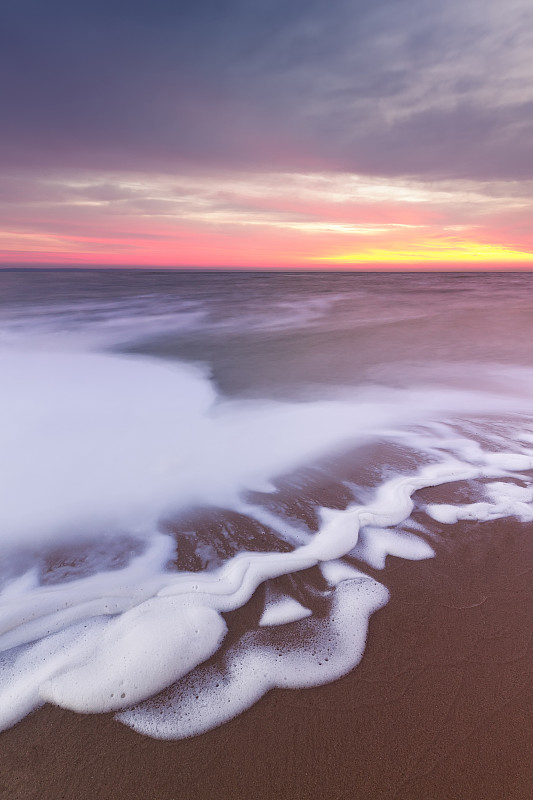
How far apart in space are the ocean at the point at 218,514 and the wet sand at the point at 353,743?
9 cm

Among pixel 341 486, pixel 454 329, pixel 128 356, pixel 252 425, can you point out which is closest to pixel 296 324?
pixel 454 329

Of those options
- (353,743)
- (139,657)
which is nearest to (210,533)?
(139,657)

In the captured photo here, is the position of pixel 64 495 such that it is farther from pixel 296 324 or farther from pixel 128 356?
pixel 296 324

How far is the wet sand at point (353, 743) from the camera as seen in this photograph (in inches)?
65.9

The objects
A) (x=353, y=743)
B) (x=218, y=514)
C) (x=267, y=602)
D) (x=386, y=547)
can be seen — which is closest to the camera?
(x=353, y=743)

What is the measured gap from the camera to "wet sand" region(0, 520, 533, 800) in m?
1.67

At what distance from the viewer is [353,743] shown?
1800 mm

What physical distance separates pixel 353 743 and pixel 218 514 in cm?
197

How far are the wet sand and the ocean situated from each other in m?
0.09

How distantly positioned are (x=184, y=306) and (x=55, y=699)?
67.2 ft

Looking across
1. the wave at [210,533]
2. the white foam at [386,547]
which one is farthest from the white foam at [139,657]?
the white foam at [386,547]

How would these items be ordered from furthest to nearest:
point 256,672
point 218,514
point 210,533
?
point 218,514 < point 210,533 < point 256,672

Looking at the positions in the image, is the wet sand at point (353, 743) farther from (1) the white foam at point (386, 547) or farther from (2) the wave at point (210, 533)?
(1) the white foam at point (386, 547)

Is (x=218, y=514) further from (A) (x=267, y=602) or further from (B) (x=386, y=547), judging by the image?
(B) (x=386, y=547)
